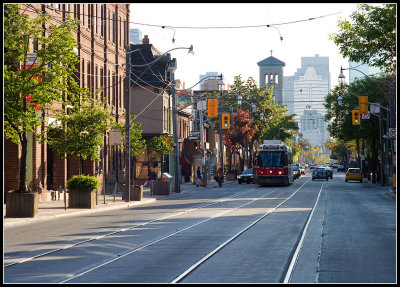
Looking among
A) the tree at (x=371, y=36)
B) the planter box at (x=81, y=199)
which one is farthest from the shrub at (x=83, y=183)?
the tree at (x=371, y=36)

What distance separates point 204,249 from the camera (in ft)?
50.2

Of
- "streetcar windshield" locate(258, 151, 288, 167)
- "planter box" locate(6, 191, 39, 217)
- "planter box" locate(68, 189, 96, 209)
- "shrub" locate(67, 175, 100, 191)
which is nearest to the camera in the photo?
"planter box" locate(6, 191, 39, 217)

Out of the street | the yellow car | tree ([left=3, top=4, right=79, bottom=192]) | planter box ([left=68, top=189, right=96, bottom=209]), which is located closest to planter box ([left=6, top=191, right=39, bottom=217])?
tree ([left=3, top=4, right=79, bottom=192])

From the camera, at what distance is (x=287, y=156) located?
57.8 metres

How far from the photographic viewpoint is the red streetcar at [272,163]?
57.2 m

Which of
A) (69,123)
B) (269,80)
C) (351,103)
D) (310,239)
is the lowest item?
(310,239)

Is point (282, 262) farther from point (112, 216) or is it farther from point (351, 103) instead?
point (351, 103)

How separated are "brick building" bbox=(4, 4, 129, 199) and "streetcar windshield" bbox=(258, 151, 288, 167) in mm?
12176

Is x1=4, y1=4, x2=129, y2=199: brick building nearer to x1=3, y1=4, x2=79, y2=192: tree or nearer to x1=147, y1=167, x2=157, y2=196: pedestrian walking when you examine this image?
x1=147, y1=167, x2=157, y2=196: pedestrian walking

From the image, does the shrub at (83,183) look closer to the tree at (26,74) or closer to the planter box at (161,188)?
the tree at (26,74)

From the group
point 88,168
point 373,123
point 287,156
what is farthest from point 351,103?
point 88,168

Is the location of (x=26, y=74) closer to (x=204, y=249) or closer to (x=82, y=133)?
(x=82, y=133)

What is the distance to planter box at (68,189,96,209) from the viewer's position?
3045 cm

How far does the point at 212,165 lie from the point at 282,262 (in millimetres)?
80667
